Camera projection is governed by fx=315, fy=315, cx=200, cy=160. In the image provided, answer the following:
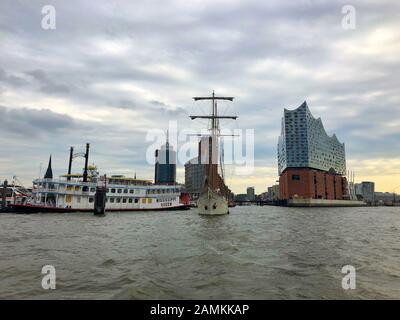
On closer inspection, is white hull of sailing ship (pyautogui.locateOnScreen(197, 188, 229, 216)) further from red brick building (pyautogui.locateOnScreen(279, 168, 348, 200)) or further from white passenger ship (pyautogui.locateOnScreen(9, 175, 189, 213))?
red brick building (pyautogui.locateOnScreen(279, 168, 348, 200))

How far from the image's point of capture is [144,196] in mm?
88625

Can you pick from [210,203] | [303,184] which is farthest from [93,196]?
[303,184]

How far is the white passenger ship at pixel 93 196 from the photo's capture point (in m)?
74.2

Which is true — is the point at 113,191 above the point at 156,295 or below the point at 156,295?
above

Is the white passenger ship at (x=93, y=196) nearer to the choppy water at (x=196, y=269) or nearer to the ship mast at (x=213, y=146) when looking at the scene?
the ship mast at (x=213, y=146)

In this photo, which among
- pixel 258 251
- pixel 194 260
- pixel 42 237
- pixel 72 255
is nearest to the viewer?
pixel 194 260

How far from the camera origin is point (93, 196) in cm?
7981

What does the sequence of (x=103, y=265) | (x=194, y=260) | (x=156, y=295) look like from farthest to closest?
1. (x=194, y=260)
2. (x=103, y=265)
3. (x=156, y=295)

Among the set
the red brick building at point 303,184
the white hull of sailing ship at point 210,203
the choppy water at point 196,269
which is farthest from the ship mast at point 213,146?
the red brick building at point 303,184

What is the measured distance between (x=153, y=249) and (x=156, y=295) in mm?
10235

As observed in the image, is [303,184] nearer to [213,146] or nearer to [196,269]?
[213,146]

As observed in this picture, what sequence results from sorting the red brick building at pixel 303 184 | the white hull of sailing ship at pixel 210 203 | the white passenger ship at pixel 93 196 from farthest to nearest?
the red brick building at pixel 303 184
the white passenger ship at pixel 93 196
the white hull of sailing ship at pixel 210 203
